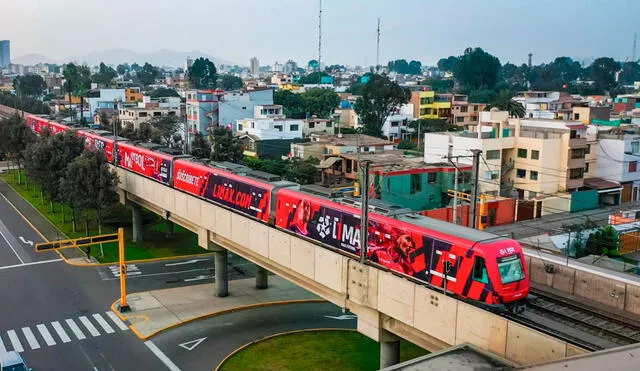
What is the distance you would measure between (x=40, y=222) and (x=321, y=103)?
7101 cm

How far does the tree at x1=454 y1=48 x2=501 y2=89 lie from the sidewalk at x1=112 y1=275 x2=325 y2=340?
127 meters

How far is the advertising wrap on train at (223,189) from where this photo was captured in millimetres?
28500

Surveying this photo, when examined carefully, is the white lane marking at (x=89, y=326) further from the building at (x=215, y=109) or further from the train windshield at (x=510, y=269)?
the building at (x=215, y=109)

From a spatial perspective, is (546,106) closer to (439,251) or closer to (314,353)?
(314,353)

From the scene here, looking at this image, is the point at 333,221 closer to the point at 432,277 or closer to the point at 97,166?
the point at 432,277

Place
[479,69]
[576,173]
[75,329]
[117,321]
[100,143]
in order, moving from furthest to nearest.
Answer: [479,69] < [576,173] < [100,143] < [117,321] < [75,329]

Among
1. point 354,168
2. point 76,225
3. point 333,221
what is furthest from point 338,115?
point 333,221

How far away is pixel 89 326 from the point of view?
96.1ft

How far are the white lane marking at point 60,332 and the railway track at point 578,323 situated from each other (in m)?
20.4

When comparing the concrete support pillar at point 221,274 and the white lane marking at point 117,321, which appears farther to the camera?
the concrete support pillar at point 221,274

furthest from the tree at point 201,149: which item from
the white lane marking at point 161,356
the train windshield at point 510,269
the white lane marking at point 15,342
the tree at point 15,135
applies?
the train windshield at point 510,269

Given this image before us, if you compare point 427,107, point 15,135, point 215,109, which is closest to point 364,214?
point 15,135

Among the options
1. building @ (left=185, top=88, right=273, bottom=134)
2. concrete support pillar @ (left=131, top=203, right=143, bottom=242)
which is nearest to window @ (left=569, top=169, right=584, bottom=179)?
concrete support pillar @ (left=131, top=203, right=143, bottom=242)

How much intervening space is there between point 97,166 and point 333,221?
24933mm
